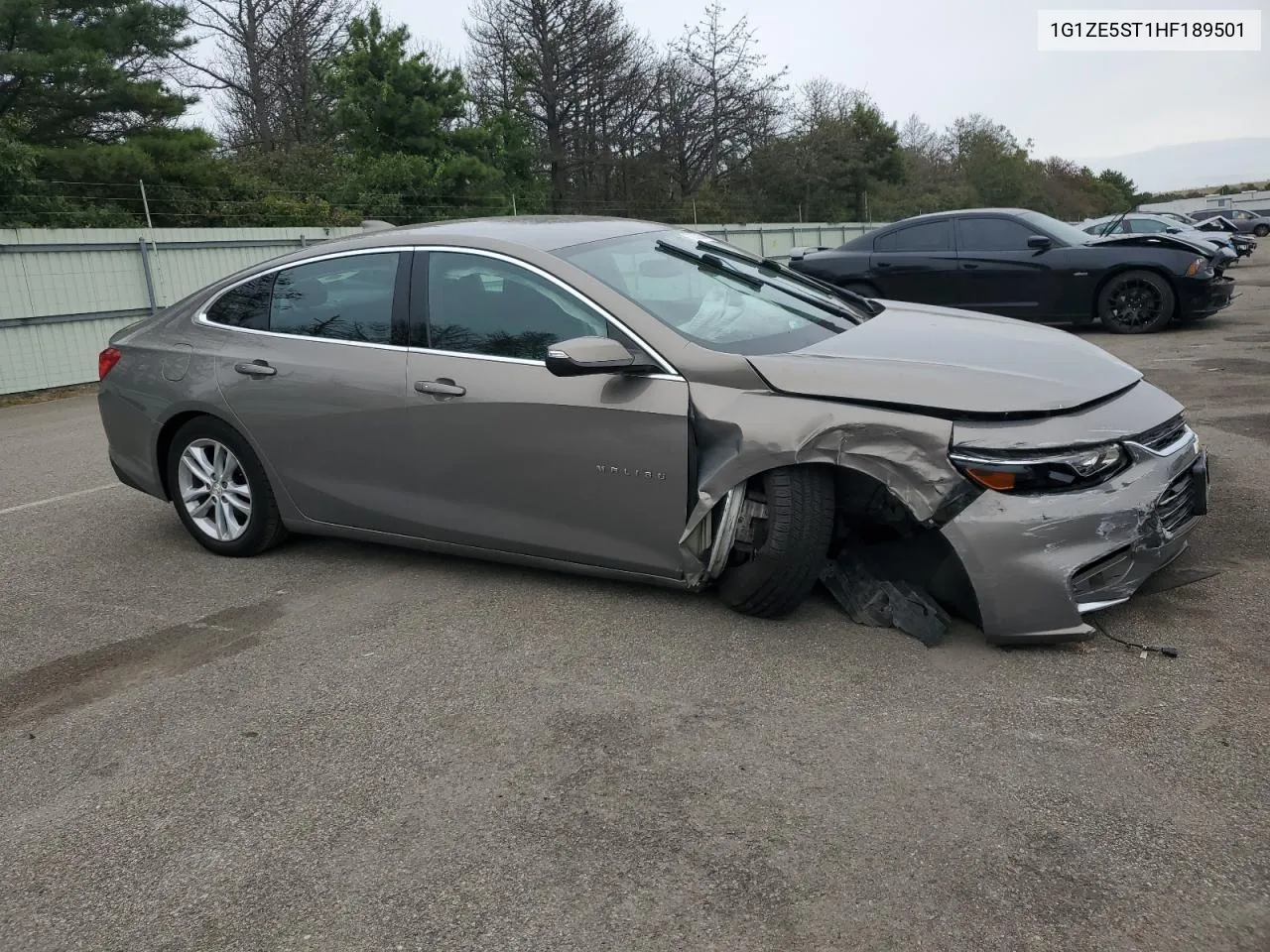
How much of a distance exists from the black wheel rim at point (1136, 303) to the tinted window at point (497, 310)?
9361 millimetres

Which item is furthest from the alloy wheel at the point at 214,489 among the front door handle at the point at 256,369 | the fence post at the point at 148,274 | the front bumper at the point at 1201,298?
the fence post at the point at 148,274

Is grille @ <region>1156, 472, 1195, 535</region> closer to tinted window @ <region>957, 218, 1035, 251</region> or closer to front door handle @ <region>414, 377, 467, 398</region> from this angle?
front door handle @ <region>414, 377, 467, 398</region>

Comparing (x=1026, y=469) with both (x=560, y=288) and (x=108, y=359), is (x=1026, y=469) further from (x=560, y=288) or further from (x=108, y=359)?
(x=108, y=359)

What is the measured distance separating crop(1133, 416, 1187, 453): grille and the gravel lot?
62cm

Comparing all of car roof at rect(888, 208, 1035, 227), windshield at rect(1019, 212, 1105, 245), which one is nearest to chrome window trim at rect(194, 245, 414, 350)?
car roof at rect(888, 208, 1035, 227)

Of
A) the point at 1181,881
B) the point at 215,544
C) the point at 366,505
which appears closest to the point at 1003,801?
the point at 1181,881

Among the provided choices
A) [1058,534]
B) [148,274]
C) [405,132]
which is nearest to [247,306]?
[1058,534]

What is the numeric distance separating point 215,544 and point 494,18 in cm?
3823

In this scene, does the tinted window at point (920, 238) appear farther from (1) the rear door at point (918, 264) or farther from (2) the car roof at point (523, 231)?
(2) the car roof at point (523, 231)

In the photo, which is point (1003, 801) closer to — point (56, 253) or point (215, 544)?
point (215, 544)

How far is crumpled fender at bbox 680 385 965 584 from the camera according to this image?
11.6 feet

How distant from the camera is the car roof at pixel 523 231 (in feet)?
14.7

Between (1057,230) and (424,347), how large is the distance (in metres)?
9.58

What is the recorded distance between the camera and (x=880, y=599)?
393 cm
